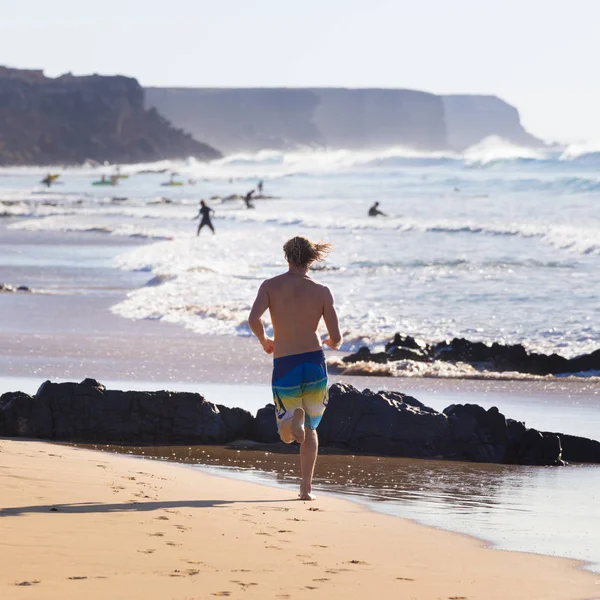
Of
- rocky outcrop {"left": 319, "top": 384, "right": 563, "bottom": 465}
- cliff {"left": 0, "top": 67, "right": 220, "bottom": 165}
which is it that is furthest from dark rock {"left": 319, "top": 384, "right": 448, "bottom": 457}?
cliff {"left": 0, "top": 67, "right": 220, "bottom": 165}

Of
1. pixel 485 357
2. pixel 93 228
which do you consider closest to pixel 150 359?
pixel 485 357

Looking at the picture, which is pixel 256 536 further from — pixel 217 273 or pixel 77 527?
pixel 217 273

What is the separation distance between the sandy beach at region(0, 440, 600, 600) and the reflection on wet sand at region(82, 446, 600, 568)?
292mm

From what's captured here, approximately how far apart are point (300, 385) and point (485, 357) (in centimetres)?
679

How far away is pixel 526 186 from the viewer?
7119 cm

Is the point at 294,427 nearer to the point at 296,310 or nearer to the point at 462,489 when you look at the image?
the point at 296,310

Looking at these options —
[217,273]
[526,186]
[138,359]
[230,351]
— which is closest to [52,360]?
[138,359]

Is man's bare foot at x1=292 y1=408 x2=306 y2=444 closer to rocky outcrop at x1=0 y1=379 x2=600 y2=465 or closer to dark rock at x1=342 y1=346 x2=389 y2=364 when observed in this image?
rocky outcrop at x1=0 y1=379 x2=600 y2=465

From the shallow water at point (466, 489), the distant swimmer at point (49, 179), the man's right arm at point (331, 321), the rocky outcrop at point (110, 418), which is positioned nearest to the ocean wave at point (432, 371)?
the shallow water at point (466, 489)

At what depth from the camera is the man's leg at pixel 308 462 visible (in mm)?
6715

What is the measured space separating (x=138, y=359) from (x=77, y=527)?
25.7 feet

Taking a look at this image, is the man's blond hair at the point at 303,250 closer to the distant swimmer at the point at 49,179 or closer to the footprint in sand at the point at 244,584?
the footprint in sand at the point at 244,584

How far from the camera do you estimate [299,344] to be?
6789 mm

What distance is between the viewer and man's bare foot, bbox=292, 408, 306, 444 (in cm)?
669
